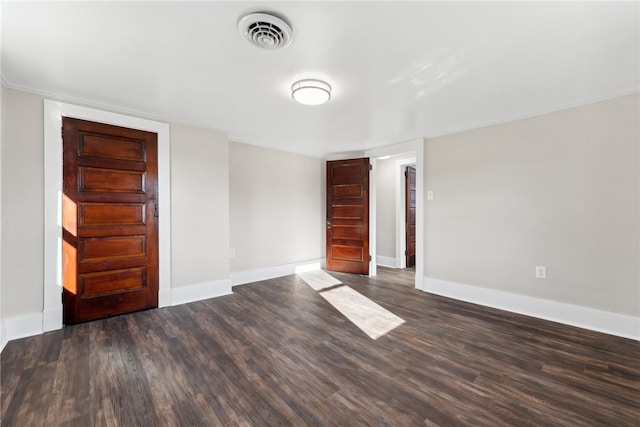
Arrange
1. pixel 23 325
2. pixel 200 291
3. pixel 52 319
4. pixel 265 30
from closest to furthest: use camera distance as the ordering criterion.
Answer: pixel 265 30 → pixel 23 325 → pixel 52 319 → pixel 200 291

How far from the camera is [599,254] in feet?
8.49

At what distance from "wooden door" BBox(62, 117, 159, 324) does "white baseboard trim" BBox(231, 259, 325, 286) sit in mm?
1227

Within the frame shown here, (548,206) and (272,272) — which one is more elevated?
(548,206)

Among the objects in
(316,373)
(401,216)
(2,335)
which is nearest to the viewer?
(316,373)

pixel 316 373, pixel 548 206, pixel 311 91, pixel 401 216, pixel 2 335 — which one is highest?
pixel 311 91

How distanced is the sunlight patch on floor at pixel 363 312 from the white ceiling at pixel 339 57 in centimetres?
231

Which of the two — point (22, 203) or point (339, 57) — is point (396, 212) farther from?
point (22, 203)

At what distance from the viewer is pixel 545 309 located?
2.87 meters

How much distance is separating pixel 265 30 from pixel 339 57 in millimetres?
571

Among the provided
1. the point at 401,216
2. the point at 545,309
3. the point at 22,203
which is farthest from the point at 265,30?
the point at 401,216

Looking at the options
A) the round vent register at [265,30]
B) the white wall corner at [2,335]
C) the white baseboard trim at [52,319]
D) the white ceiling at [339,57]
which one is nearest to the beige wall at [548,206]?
the white ceiling at [339,57]

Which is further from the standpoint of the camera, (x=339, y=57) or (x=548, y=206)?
(x=548, y=206)

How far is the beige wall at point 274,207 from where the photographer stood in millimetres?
4211

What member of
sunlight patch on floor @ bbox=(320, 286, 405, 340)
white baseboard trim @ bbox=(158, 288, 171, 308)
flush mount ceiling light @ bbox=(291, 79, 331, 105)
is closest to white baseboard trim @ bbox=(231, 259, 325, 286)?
white baseboard trim @ bbox=(158, 288, 171, 308)
